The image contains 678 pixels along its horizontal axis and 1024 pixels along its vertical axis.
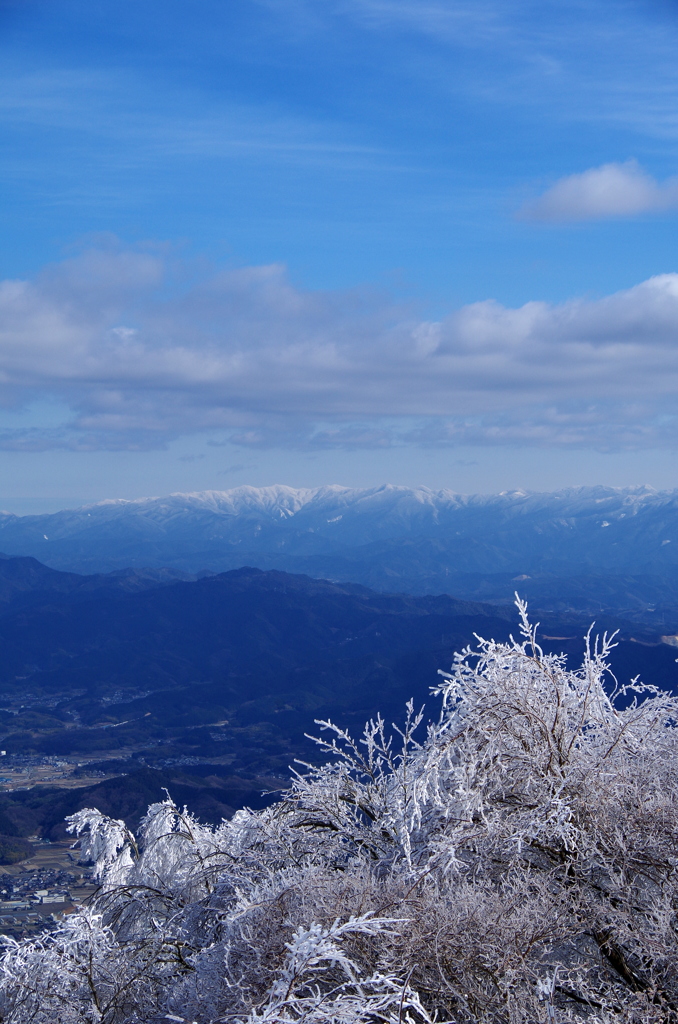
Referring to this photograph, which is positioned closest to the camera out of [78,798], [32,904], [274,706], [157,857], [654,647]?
[157,857]

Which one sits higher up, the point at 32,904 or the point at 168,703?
the point at 32,904

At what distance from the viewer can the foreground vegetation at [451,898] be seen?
578 cm

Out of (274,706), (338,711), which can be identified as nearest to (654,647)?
(338,711)

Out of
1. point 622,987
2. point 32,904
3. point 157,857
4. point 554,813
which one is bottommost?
point 32,904

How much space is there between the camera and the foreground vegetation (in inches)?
228

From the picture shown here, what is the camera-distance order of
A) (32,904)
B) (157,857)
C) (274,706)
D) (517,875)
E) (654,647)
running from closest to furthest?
(517,875) → (157,857) → (32,904) → (654,647) → (274,706)

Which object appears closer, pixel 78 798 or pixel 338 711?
pixel 78 798

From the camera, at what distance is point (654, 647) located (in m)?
141

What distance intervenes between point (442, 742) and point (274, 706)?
163 metres

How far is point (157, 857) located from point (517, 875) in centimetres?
711

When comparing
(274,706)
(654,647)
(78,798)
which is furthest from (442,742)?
(274,706)

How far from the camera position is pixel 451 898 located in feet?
20.6

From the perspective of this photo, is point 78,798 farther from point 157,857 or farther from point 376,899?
point 376,899

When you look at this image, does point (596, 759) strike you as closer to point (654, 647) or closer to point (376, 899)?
point (376, 899)
